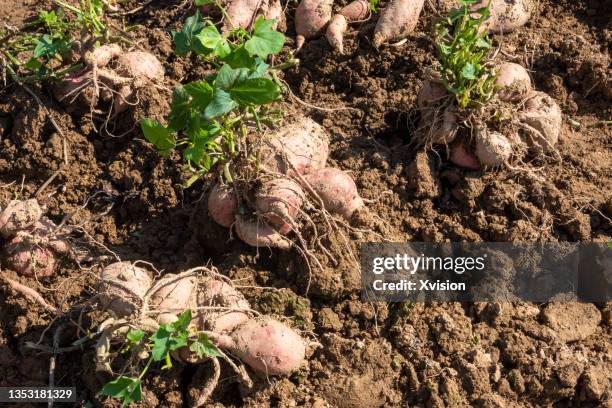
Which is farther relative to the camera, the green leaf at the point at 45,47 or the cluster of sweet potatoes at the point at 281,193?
the green leaf at the point at 45,47

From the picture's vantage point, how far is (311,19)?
328 centimetres

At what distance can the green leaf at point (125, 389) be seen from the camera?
216cm

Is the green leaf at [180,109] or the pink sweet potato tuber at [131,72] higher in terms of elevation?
the green leaf at [180,109]

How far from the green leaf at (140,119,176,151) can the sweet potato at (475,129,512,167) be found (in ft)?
3.78

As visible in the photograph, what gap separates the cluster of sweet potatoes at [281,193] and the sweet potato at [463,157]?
1.49 ft

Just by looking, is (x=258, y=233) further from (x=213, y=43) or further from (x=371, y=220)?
(x=213, y=43)

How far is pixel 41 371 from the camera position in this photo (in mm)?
2518

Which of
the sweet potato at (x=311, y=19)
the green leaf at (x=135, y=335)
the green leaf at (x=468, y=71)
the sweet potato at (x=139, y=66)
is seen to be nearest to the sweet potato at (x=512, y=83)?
the green leaf at (x=468, y=71)

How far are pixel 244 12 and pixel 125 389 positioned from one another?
5.85 ft

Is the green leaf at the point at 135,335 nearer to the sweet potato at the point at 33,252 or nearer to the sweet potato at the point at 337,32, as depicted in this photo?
the sweet potato at the point at 33,252

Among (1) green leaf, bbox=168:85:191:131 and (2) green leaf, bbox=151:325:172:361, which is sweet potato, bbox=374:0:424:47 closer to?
(1) green leaf, bbox=168:85:191:131

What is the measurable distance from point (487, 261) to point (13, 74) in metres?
1.98

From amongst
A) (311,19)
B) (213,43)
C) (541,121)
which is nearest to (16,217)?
(213,43)

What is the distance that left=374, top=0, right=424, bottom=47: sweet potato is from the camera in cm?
319
